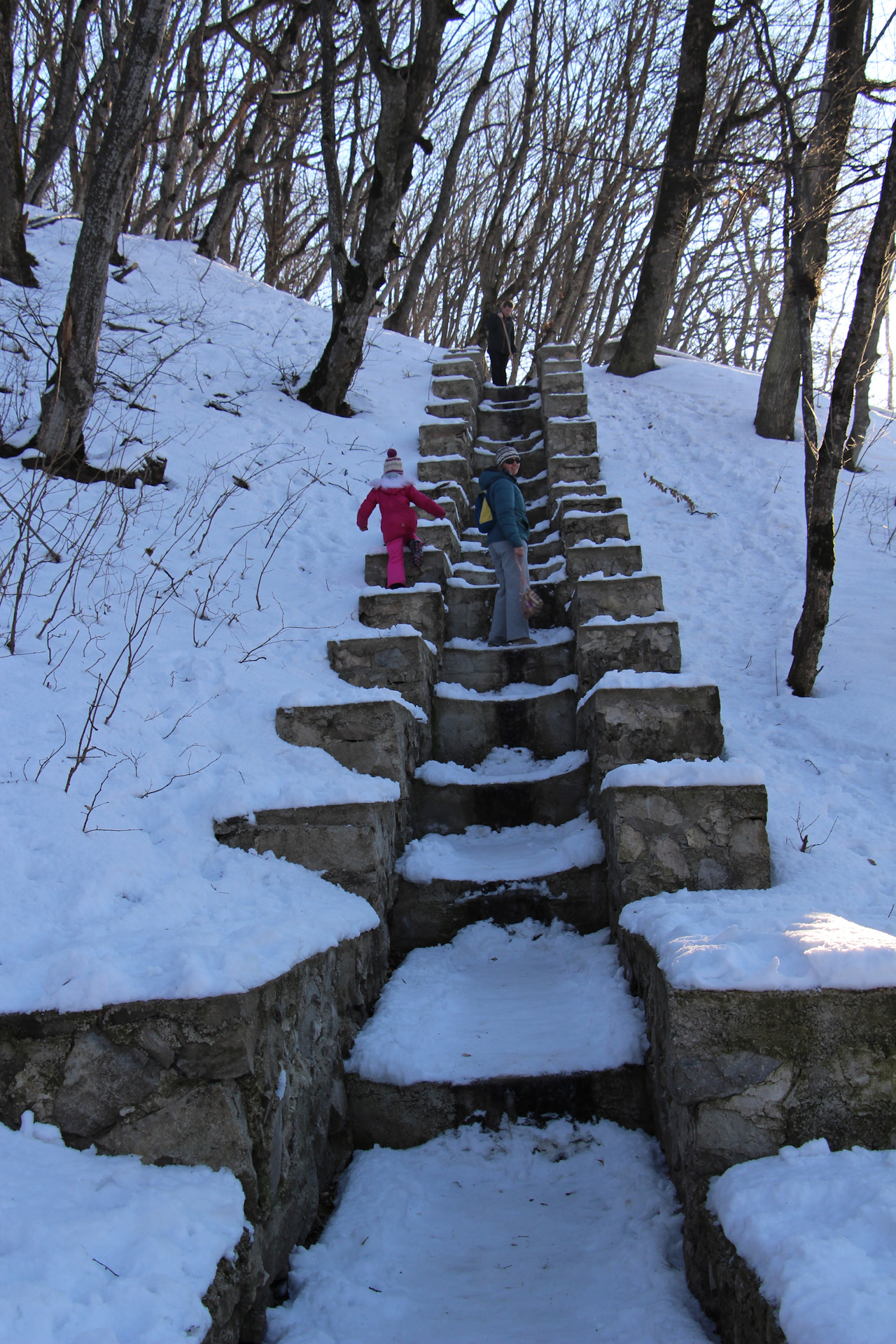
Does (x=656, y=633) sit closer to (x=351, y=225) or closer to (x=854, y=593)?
(x=854, y=593)

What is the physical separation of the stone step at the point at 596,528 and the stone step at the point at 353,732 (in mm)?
2411

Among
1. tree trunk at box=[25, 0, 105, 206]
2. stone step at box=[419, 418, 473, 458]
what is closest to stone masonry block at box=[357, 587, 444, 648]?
stone step at box=[419, 418, 473, 458]

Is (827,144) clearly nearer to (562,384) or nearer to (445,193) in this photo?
(562,384)

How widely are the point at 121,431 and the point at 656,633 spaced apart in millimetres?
4324

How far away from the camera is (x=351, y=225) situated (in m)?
15.8

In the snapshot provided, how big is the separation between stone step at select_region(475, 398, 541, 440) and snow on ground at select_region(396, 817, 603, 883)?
5.56 meters

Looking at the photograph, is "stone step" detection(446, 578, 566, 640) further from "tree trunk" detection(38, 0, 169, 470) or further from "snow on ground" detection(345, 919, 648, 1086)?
"tree trunk" detection(38, 0, 169, 470)

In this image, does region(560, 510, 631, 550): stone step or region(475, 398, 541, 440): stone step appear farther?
region(475, 398, 541, 440): stone step

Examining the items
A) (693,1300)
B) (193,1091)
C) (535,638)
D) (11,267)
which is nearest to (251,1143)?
(193,1091)

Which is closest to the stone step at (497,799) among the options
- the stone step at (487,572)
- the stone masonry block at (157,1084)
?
the stone step at (487,572)

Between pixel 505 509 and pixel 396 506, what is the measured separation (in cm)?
76

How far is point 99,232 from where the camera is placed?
17.0 ft

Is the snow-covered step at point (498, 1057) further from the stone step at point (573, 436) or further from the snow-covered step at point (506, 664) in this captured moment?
the stone step at point (573, 436)

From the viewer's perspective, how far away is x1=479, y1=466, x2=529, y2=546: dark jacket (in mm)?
5660
